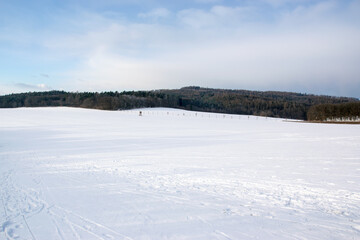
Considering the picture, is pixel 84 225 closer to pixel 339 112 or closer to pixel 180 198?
pixel 180 198

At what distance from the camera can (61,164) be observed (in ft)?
33.9

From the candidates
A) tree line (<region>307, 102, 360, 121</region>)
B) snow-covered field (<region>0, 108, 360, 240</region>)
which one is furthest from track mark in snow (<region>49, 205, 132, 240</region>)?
tree line (<region>307, 102, 360, 121</region>)

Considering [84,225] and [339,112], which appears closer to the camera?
[84,225]

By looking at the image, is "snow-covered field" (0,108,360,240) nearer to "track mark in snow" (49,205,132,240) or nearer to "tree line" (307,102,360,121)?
"track mark in snow" (49,205,132,240)

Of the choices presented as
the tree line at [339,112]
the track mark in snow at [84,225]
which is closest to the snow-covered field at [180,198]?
the track mark in snow at [84,225]

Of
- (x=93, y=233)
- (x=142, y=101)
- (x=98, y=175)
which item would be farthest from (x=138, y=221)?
(x=142, y=101)

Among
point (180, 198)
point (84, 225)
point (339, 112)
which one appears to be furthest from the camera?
point (339, 112)

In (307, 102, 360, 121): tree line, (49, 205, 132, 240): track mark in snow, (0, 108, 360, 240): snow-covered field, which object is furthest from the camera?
(307, 102, 360, 121): tree line

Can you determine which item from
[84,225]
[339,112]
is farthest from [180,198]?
A: [339,112]

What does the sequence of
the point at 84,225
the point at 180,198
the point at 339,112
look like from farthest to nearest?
the point at 339,112
the point at 180,198
the point at 84,225

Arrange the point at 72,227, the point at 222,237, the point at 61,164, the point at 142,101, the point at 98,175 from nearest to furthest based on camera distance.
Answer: the point at 222,237
the point at 72,227
the point at 98,175
the point at 61,164
the point at 142,101

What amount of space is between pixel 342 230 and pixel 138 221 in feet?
13.9

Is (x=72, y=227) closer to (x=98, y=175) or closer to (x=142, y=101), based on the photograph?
(x=98, y=175)

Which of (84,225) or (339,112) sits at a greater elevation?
(339,112)
